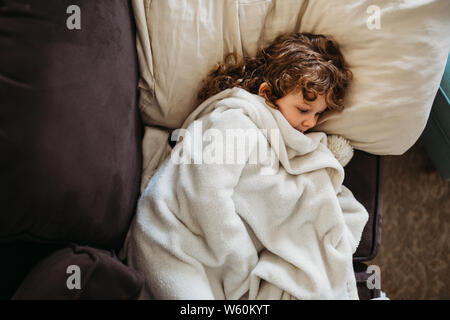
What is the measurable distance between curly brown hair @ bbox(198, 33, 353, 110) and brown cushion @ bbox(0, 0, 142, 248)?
0.33 m

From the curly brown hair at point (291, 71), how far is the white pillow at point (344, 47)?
3cm

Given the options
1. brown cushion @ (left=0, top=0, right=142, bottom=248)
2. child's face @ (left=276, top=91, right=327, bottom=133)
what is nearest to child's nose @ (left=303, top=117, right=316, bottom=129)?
child's face @ (left=276, top=91, right=327, bottom=133)

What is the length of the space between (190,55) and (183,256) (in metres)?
0.53

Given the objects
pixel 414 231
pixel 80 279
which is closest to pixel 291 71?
pixel 80 279

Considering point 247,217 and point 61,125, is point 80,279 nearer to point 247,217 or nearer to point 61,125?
point 61,125

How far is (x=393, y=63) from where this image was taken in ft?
3.11

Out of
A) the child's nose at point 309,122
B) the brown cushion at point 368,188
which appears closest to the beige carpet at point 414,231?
the brown cushion at point 368,188

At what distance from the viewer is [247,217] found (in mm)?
895

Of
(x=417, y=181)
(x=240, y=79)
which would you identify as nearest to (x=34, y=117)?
(x=240, y=79)

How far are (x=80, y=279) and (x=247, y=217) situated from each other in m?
0.41

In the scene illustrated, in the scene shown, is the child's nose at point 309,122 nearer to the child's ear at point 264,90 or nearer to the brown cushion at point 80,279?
the child's ear at point 264,90

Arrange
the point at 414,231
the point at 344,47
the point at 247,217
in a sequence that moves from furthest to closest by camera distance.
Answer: the point at 414,231
the point at 344,47
the point at 247,217

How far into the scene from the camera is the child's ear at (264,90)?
100 cm

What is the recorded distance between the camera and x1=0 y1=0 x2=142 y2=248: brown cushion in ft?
2.10
